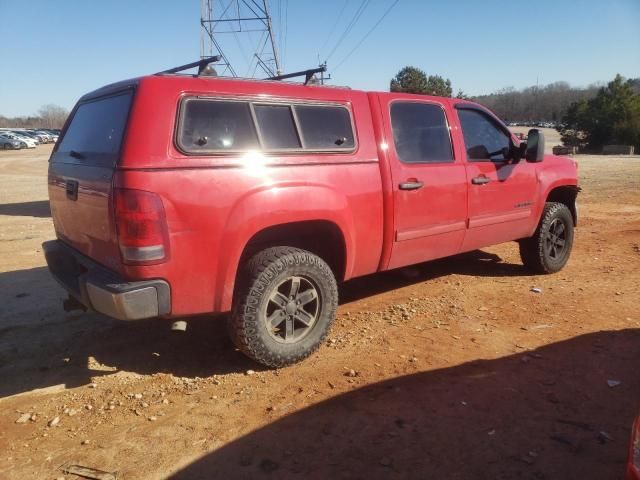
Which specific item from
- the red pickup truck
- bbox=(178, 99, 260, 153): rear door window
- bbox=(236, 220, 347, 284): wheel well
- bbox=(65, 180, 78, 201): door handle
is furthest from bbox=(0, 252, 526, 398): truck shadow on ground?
bbox=(178, 99, 260, 153): rear door window

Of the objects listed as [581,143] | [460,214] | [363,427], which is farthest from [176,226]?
[581,143]

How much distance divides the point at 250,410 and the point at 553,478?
5.47ft

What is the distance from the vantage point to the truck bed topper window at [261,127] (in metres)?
2.94

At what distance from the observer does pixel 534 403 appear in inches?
113

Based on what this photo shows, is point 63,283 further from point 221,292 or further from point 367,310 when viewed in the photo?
point 367,310

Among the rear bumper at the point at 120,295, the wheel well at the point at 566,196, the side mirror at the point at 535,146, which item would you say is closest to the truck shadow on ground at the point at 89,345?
the rear bumper at the point at 120,295

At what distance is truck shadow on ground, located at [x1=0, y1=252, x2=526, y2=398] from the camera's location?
11.4ft

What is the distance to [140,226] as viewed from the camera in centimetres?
269

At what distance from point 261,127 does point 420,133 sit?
160 cm

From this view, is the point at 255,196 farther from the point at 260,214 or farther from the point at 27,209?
the point at 27,209

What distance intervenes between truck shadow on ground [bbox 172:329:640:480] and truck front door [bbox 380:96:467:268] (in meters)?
1.18

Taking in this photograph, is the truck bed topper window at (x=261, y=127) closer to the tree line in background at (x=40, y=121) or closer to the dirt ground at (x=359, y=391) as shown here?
the dirt ground at (x=359, y=391)

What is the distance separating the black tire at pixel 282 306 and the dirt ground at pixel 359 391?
0.18 metres

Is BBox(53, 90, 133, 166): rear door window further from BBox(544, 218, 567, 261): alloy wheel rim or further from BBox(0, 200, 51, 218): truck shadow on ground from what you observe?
BBox(0, 200, 51, 218): truck shadow on ground
